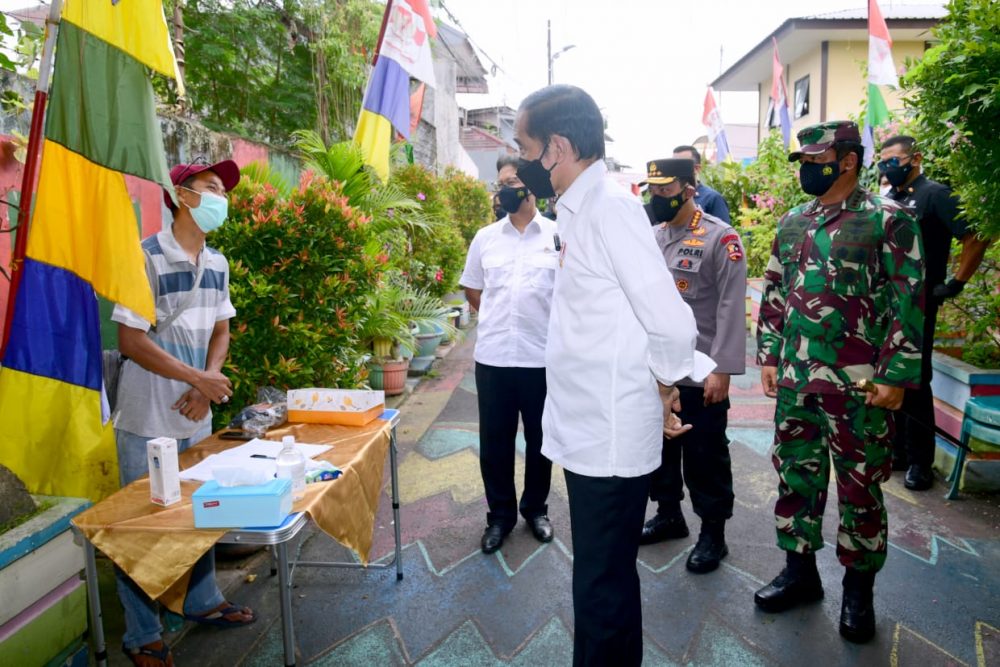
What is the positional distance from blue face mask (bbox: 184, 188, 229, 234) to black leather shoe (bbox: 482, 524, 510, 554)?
2068 millimetres

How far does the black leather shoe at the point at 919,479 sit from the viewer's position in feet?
14.2

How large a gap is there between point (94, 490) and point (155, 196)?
6.59 ft

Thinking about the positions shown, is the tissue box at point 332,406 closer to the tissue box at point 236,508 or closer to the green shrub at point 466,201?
the tissue box at point 236,508

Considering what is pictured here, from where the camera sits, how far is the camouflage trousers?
2.71 m

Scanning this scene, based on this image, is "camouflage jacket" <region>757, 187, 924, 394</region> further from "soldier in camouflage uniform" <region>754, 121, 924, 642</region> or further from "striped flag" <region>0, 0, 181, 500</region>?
"striped flag" <region>0, 0, 181, 500</region>

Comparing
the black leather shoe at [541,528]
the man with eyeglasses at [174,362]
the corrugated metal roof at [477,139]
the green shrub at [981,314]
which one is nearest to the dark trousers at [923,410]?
the green shrub at [981,314]

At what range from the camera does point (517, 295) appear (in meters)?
3.46

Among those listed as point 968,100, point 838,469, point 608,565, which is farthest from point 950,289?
point 608,565

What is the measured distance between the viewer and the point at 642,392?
1.98 meters

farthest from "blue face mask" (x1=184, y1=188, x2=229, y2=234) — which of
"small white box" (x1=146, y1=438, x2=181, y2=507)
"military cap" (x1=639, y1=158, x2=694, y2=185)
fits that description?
"military cap" (x1=639, y1=158, x2=694, y2=185)

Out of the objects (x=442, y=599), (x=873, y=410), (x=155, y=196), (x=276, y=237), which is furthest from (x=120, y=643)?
(x=873, y=410)

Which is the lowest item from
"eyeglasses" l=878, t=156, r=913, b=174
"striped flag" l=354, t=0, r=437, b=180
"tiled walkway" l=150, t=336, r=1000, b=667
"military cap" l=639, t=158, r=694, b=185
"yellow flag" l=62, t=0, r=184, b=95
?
"tiled walkway" l=150, t=336, r=1000, b=667

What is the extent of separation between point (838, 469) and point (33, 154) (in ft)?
10.6

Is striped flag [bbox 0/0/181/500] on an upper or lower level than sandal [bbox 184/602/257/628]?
upper
